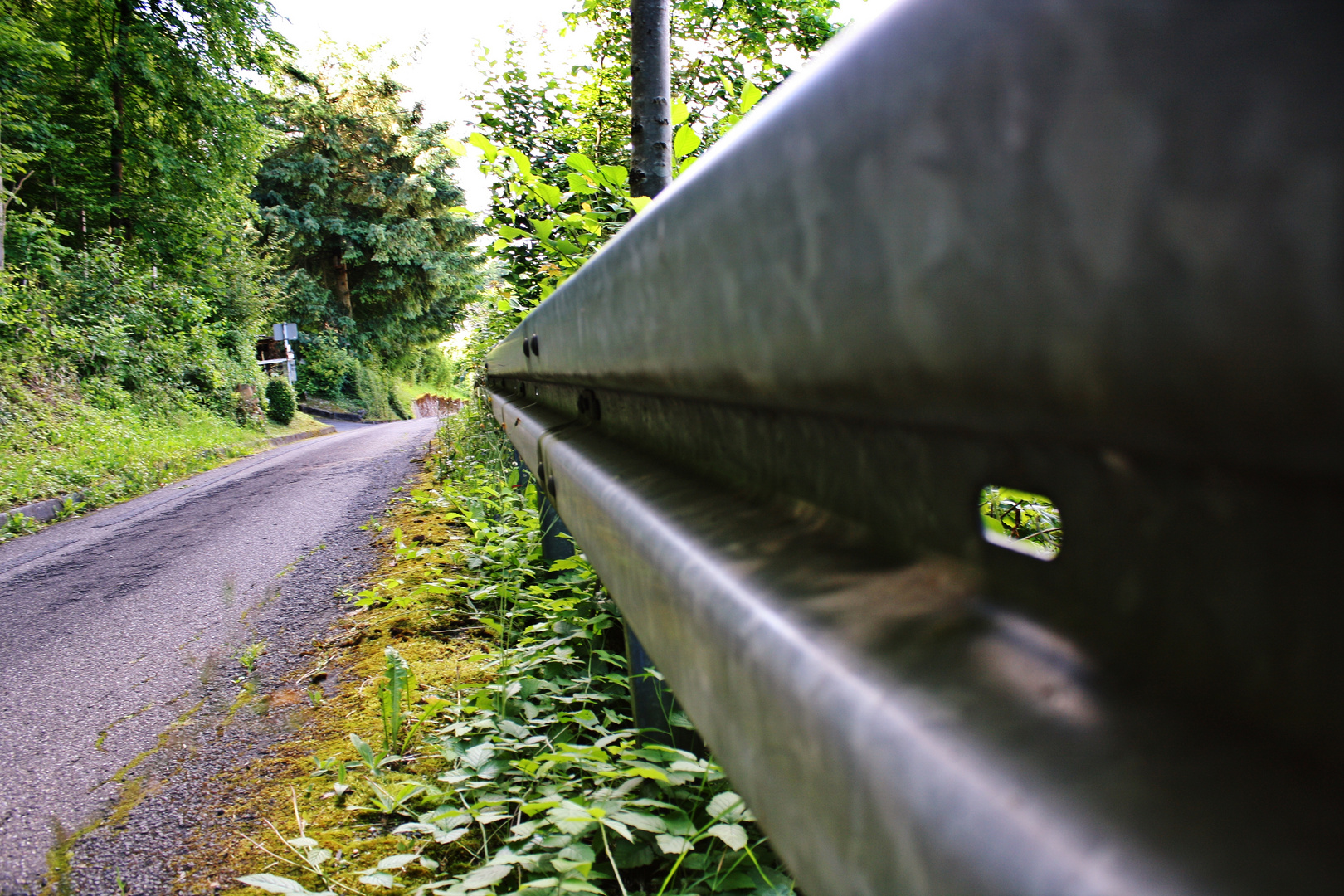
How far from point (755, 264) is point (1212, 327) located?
29 cm

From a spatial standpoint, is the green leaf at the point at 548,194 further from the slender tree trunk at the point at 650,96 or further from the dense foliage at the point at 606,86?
the dense foliage at the point at 606,86

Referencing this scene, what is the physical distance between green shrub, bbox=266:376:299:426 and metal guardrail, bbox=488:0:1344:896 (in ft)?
72.9

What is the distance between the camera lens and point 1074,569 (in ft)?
0.98

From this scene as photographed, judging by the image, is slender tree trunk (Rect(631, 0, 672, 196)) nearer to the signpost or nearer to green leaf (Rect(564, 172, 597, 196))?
green leaf (Rect(564, 172, 597, 196))

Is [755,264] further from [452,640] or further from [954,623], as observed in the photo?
[452,640]

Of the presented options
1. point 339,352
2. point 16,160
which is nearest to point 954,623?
point 16,160

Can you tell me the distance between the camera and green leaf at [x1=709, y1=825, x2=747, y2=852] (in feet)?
3.65

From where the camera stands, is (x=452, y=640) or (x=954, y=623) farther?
(x=452, y=640)

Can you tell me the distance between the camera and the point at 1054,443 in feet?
0.95

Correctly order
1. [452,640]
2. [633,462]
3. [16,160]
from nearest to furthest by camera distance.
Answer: [633,462], [452,640], [16,160]

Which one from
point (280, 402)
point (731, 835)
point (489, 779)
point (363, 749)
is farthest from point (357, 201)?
point (731, 835)

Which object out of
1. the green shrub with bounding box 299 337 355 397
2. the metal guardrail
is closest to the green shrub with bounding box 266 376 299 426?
the green shrub with bounding box 299 337 355 397

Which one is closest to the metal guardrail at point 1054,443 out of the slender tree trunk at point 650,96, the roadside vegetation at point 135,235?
the slender tree trunk at point 650,96

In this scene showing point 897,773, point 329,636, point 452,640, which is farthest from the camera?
point 329,636
